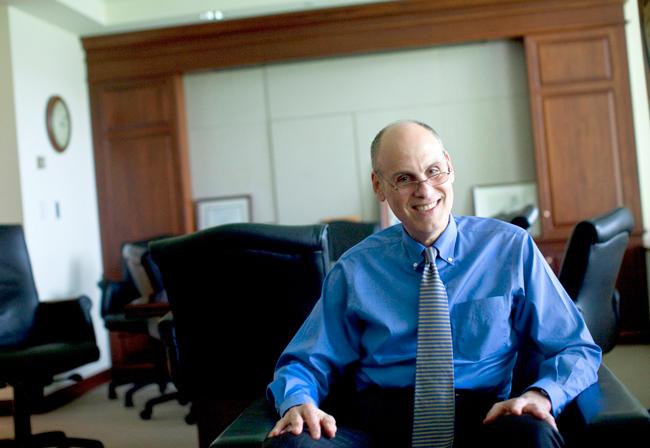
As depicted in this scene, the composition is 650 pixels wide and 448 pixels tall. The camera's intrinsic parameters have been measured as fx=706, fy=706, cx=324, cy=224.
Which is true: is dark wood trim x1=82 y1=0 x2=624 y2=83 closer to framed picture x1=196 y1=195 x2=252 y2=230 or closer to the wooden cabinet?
the wooden cabinet

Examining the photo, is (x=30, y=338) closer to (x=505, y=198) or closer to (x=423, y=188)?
(x=423, y=188)

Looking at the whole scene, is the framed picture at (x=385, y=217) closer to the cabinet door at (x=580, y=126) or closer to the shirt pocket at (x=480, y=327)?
the cabinet door at (x=580, y=126)

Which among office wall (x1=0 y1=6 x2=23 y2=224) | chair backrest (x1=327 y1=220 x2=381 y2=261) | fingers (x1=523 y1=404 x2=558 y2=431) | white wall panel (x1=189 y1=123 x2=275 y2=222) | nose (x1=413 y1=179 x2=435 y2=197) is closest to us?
fingers (x1=523 y1=404 x2=558 y2=431)

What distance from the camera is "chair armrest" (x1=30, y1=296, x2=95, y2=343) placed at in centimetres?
377

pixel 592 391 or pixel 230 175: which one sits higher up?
pixel 230 175

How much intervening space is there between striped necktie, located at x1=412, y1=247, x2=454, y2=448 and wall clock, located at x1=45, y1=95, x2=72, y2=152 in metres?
4.23

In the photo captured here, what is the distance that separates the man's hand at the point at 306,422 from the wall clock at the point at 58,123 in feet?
13.9

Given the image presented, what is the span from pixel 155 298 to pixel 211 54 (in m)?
2.81

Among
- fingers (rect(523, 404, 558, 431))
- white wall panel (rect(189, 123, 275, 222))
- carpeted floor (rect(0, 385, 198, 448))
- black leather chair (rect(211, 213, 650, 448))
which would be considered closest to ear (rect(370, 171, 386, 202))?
black leather chair (rect(211, 213, 650, 448))

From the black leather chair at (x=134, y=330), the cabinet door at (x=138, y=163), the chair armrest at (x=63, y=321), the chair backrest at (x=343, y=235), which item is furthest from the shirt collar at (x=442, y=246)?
the cabinet door at (x=138, y=163)

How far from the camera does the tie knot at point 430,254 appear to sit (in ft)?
5.70

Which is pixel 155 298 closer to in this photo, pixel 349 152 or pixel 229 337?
pixel 229 337

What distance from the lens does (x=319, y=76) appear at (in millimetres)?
5668

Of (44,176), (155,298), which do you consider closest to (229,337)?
(155,298)
